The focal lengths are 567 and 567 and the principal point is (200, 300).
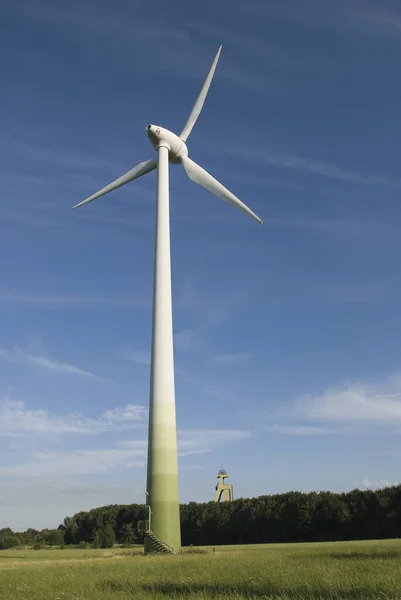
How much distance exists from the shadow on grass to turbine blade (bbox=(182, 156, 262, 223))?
45.4m

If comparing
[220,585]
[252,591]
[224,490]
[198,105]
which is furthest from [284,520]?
[252,591]

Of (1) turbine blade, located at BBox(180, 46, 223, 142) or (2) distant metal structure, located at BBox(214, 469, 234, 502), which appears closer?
(1) turbine blade, located at BBox(180, 46, 223, 142)

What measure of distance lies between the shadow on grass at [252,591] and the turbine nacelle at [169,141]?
50.2 metres

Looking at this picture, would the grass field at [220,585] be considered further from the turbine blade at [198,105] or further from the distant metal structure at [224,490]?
the distant metal structure at [224,490]

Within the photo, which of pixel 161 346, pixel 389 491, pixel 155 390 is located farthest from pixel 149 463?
pixel 389 491

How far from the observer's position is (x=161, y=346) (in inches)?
2069

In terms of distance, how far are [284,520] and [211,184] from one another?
8182 centimetres

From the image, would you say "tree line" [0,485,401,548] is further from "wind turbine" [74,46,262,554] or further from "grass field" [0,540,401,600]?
"grass field" [0,540,401,600]

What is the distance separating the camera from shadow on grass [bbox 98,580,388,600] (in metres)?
16.0

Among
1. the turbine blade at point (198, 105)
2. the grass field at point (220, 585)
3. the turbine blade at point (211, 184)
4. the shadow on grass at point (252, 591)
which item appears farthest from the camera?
the turbine blade at point (198, 105)

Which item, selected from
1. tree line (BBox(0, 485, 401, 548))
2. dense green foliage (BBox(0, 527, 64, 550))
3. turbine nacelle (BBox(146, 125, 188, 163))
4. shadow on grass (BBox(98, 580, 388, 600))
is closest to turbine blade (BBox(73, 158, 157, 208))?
turbine nacelle (BBox(146, 125, 188, 163))

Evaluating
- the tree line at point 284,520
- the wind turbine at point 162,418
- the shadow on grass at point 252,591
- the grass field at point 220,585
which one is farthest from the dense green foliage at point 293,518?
the shadow on grass at point 252,591

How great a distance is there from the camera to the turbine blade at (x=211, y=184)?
62.5 meters

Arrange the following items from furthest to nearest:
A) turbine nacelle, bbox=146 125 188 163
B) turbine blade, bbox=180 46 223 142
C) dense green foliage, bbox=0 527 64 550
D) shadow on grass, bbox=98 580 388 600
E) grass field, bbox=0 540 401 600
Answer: dense green foliage, bbox=0 527 64 550
turbine blade, bbox=180 46 223 142
turbine nacelle, bbox=146 125 188 163
grass field, bbox=0 540 401 600
shadow on grass, bbox=98 580 388 600
